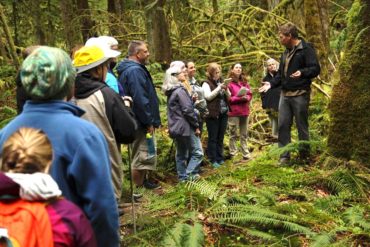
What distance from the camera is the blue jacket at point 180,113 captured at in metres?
6.95

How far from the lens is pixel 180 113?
6996 mm

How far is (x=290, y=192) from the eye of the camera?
19.0ft

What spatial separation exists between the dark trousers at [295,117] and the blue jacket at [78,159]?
4.90 metres

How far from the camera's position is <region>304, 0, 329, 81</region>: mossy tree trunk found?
10664 millimetres

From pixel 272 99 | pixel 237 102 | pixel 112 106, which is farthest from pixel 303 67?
pixel 112 106

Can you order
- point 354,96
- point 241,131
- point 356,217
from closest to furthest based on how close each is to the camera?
point 356,217 < point 354,96 < point 241,131

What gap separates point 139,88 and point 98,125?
7.82ft

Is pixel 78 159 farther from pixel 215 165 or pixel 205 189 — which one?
pixel 215 165

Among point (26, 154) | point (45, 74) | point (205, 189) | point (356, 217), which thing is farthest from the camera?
point (205, 189)

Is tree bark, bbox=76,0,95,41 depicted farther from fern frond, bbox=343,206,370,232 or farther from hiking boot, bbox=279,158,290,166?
fern frond, bbox=343,206,370,232

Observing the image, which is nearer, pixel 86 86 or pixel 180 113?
pixel 86 86

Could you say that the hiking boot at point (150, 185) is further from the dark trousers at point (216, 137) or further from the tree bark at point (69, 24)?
the tree bark at point (69, 24)

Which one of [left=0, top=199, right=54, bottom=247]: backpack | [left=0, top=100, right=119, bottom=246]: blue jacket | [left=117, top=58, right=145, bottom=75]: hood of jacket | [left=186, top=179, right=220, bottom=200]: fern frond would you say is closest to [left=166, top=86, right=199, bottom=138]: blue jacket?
[left=117, top=58, right=145, bottom=75]: hood of jacket

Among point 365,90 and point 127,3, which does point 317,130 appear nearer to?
point 365,90
